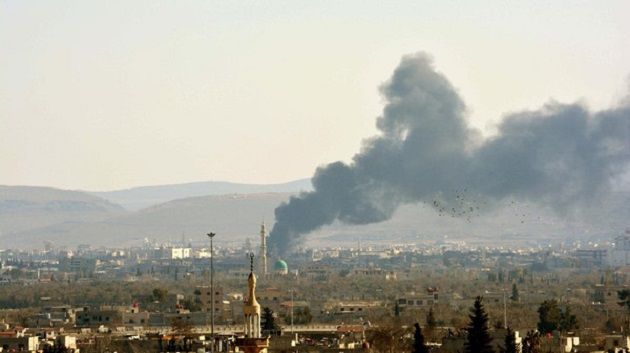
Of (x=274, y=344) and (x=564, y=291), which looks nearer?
(x=274, y=344)

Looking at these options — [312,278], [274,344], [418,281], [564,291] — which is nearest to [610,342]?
[274,344]

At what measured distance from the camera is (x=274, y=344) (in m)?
67.4

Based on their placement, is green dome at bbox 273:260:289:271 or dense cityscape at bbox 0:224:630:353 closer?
dense cityscape at bbox 0:224:630:353

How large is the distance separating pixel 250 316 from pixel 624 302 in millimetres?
82071

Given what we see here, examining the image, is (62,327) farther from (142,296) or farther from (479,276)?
(479,276)

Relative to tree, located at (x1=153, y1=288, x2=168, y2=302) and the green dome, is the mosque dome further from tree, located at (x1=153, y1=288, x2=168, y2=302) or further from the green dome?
tree, located at (x1=153, y1=288, x2=168, y2=302)

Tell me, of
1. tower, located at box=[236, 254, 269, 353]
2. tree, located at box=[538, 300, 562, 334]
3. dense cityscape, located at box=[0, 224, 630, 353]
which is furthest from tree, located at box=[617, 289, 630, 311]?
tower, located at box=[236, 254, 269, 353]

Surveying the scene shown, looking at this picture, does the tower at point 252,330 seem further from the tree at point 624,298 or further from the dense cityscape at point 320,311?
the tree at point 624,298

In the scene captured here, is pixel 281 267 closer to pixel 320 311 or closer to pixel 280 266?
pixel 280 266

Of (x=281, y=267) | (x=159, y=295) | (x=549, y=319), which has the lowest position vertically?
(x=549, y=319)

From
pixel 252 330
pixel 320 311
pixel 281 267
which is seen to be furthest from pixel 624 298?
pixel 281 267

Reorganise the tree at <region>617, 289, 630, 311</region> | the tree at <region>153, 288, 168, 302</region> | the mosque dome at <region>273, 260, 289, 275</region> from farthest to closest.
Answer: the mosque dome at <region>273, 260, 289, 275</region> → the tree at <region>153, 288, 168, 302</region> → the tree at <region>617, 289, 630, 311</region>

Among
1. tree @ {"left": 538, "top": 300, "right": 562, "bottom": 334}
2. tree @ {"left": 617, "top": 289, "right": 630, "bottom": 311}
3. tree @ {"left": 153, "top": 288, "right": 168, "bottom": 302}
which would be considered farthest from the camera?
tree @ {"left": 153, "top": 288, "right": 168, "bottom": 302}

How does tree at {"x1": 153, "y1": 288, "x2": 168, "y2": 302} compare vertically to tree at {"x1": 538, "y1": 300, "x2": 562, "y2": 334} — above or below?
above
